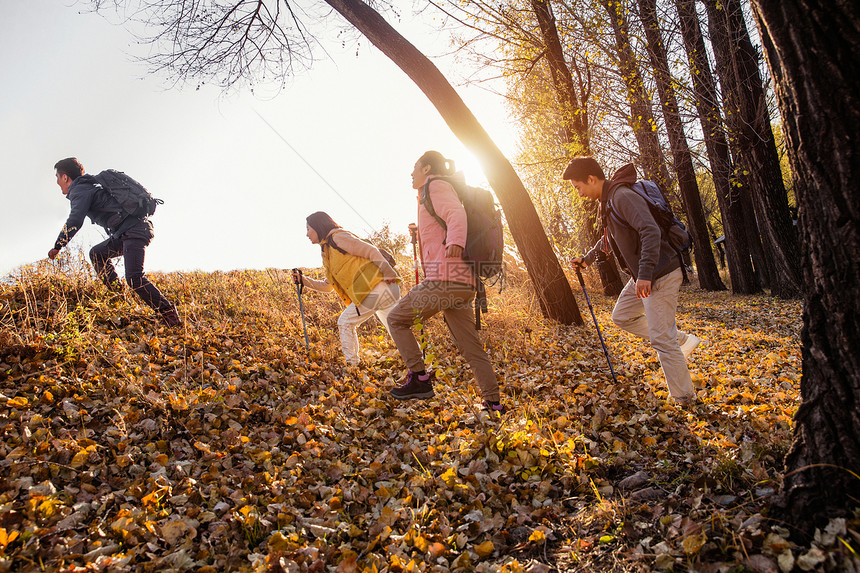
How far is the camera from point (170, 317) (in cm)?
625

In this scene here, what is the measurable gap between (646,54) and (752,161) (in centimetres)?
375

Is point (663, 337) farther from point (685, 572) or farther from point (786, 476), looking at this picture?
point (685, 572)

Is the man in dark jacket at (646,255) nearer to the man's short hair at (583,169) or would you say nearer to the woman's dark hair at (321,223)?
the man's short hair at (583,169)

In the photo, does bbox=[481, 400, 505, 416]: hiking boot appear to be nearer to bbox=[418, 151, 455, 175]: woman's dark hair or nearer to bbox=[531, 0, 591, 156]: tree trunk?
bbox=[418, 151, 455, 175]: woman's dark hair

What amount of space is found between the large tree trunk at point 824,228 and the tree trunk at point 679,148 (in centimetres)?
869

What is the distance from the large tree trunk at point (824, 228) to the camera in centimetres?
183

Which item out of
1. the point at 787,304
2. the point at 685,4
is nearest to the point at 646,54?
the point at 685,4

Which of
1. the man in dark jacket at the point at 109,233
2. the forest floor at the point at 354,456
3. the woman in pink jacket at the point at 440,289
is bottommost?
the forest floor at the point at 354,456

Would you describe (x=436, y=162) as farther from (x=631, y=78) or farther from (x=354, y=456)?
(x=631, y=78)

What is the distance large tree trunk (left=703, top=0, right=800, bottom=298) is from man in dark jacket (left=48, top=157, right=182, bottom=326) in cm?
1154

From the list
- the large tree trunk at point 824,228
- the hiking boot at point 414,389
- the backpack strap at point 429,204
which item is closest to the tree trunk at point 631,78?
the backpack strap at point 429,204

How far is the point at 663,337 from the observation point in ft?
13.7

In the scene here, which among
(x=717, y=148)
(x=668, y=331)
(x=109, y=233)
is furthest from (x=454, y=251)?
(x=717, y=148)

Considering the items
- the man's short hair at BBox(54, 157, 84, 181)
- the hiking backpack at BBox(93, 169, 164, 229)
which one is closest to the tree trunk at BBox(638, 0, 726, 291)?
the hiking backpack at BBox(93, 169, 164, 229)
